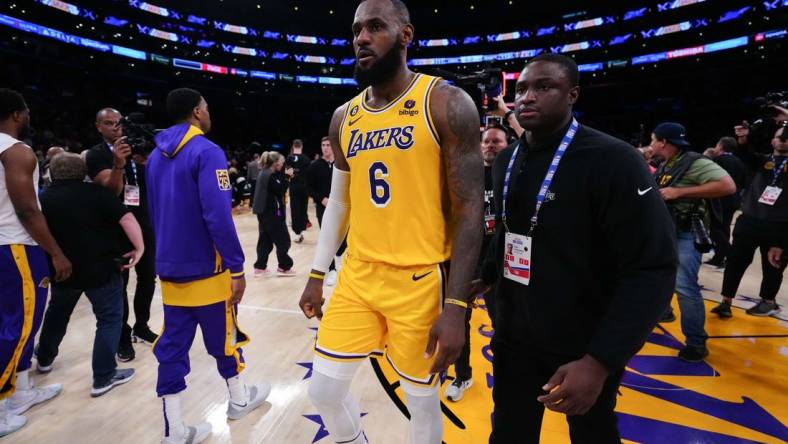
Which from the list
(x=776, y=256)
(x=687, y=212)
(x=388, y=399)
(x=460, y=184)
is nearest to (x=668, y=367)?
(x=687, y=212)

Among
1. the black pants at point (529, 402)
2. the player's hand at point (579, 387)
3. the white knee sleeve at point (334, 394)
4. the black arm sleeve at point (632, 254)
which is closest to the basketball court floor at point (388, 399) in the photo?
the white knee sleeve at point (334, 394)

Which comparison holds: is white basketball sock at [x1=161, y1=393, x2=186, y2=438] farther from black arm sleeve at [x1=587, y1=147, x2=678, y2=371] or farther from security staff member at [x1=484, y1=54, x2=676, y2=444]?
black arm sleeve at [x1=587, y1=147, x2=678, y2=371]

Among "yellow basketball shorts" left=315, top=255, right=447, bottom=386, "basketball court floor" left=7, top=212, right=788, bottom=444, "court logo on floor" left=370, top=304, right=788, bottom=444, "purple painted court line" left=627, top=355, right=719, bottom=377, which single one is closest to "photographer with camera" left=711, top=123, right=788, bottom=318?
"basketball court floor" left=7, top=212, right=788, bottom=444

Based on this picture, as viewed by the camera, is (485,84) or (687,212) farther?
(687,212)

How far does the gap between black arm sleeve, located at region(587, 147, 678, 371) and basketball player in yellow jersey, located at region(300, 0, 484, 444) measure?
453mm

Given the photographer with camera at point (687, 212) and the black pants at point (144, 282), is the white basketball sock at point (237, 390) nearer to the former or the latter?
the black pants at point (144, 282)

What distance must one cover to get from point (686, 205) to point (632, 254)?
2.83m

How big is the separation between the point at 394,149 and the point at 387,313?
65 centimetres

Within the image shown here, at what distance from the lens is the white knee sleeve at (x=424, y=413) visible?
158 cm

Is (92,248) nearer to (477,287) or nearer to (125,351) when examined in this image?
(125,351)

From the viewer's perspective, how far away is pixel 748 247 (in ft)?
13.1

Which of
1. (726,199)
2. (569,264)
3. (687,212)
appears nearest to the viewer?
(569,264)

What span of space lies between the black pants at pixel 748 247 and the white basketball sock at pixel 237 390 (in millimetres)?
4783

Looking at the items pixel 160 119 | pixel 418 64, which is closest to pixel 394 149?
pixel 160 119
